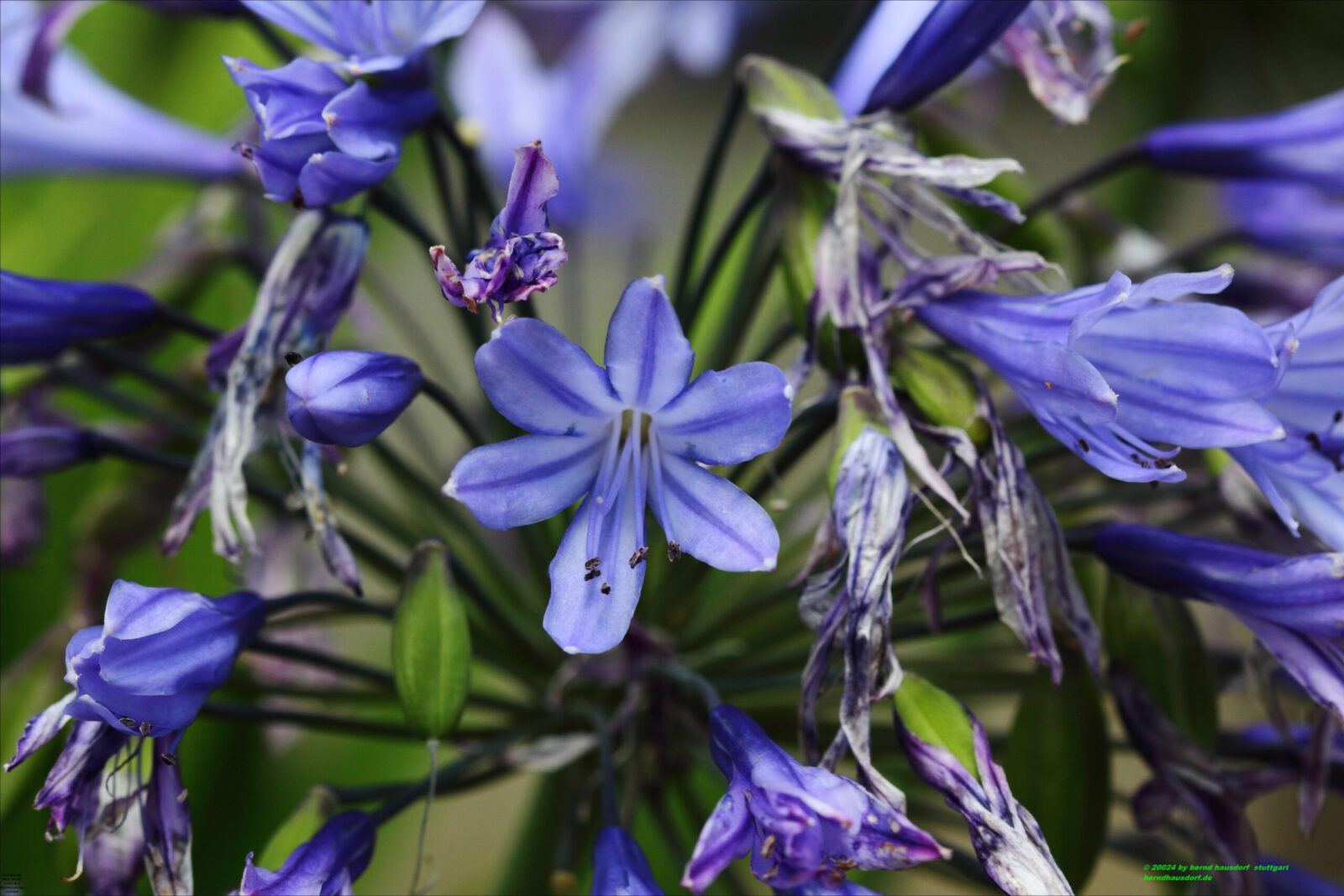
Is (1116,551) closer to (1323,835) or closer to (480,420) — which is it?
(480,420)

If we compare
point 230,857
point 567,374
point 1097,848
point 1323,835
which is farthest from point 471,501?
point 1323,835

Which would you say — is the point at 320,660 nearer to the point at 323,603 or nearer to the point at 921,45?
the point at 323,603

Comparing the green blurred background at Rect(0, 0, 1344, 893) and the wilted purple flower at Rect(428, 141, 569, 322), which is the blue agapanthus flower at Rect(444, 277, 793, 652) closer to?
the wilted purple flower at Rect(428, 141, 569, 322)

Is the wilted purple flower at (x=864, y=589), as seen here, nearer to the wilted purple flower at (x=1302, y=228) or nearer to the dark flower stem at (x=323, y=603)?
the dark flower stem at (x=323, y=603)

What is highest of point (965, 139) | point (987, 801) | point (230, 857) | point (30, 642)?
point (965, 139)

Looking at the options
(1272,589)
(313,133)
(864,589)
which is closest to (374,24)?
(313,133)
